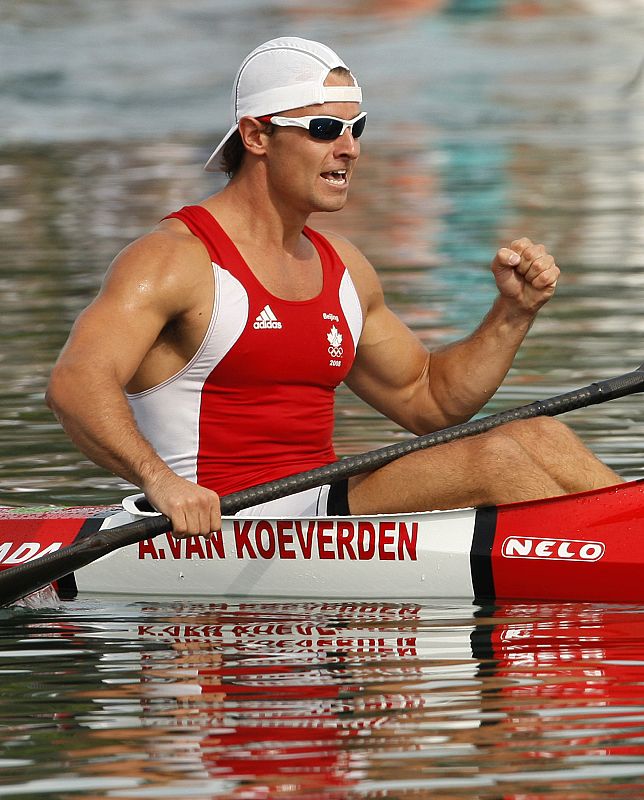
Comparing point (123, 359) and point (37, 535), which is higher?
point (123, 359)

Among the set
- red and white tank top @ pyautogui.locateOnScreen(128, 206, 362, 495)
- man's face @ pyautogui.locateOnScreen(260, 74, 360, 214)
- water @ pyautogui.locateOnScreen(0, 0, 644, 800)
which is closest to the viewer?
water @ pyautogui.locateOnScreen(0, 0, 644, 800)

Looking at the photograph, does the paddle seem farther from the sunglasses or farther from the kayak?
the sunglasses

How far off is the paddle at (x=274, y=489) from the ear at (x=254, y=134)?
111 cm

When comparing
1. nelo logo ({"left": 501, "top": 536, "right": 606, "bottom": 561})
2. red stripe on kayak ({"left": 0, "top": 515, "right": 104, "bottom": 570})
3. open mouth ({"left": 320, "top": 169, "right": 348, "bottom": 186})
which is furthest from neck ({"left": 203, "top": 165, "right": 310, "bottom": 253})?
nelo logo ({"left": 501, "top": 536, "right": 606, "bottom": 561})

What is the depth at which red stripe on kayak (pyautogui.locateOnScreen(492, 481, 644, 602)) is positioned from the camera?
6102 mm

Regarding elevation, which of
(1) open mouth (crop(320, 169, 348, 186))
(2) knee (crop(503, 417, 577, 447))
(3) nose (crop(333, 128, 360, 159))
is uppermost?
(3) nose (crop(333, 128, 360, 159))

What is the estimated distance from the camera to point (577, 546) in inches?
242

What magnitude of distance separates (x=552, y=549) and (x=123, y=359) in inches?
61.1

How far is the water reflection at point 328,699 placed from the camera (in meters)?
4.52

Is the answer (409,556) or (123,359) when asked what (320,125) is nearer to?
(123,359)

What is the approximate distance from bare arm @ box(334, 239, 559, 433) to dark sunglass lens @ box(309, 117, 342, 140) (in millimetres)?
562

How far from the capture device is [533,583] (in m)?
6.24

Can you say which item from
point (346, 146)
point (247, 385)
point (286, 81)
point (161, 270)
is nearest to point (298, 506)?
point (247, 385)

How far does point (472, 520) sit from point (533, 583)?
295mm
